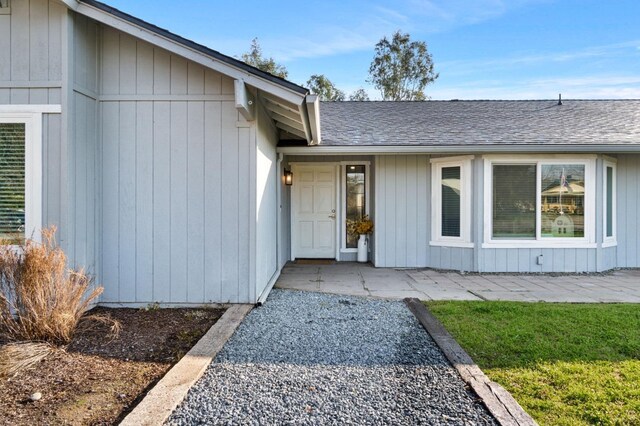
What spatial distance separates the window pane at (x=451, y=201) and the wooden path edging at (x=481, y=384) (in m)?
3.59

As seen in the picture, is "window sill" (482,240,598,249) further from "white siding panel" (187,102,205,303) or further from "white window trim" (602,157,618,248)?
"white siding panel" (187,102,205,303)

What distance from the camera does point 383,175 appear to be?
24.8 ft

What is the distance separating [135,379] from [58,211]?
2.29 m

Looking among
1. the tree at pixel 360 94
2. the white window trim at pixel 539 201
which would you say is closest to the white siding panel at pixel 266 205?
the white window trim at pixel 539 201

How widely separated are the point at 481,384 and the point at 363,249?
5.67 metres

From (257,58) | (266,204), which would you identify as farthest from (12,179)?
(257,58)

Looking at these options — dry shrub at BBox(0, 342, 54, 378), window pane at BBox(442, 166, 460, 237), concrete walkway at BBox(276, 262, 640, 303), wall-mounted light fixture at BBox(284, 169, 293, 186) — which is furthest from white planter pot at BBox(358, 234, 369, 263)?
dry shrub at BBox(0, 342, 54, 378)

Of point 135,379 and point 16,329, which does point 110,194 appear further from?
point 135,379

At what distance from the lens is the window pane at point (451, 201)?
725 cm

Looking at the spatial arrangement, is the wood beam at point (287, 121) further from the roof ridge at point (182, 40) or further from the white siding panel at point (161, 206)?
the white siding panel at point (161, 206)

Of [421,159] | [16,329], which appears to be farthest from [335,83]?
[16,329]

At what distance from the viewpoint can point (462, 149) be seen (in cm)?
679

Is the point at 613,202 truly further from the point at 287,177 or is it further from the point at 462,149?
the point at 287,177

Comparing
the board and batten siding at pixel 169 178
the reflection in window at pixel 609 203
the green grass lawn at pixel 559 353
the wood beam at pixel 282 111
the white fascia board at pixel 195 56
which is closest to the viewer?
the green grass lawn at pixel 559 353
